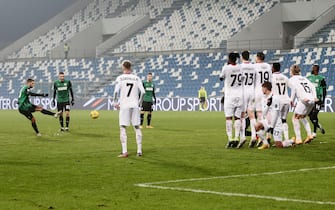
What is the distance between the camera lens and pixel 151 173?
13.2m

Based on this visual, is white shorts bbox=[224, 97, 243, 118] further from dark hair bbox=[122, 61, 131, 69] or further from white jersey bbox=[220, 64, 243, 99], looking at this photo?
dark hair bbox=[122, 61, 131, 69]

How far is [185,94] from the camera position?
56875mm

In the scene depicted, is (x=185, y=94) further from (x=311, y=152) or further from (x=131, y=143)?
(x=311, y=152)

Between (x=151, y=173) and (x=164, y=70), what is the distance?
46.7m

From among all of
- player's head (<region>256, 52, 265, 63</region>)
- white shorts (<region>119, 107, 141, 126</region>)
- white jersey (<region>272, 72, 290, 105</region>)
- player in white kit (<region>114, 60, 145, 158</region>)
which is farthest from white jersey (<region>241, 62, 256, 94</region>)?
white shorts (<region>119, 107, 141, 126</region>)

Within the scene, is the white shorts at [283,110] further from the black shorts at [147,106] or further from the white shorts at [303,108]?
the black shorts at [147,106]

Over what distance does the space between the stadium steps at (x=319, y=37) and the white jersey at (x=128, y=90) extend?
1511 inches

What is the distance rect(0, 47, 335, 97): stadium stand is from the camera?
52.6 metres

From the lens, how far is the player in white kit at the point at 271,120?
18469 millimetres

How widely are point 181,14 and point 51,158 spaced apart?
50.6 metres

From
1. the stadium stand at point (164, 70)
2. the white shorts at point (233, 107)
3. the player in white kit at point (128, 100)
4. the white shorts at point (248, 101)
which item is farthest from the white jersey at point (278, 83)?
the stadium stand at point (164, 70)

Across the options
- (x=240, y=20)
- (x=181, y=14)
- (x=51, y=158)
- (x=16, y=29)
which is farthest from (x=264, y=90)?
(x=16, y=29)

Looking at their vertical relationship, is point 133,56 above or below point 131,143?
above

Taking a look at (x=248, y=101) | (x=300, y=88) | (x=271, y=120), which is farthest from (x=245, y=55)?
(x=300, y=88)
